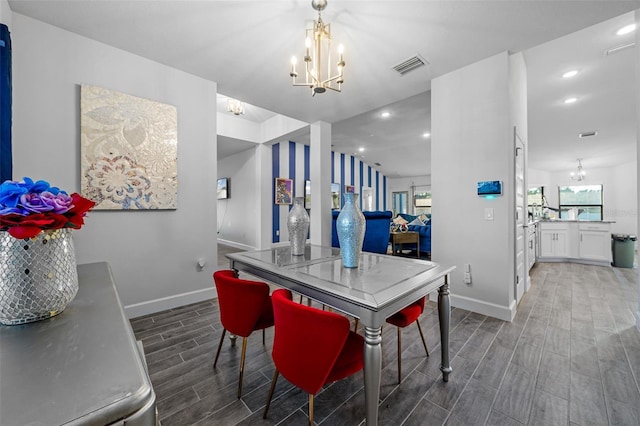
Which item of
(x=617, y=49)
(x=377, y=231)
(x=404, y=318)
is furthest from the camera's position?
(x=377, y=231)

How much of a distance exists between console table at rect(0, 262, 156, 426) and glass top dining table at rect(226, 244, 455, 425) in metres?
0.80

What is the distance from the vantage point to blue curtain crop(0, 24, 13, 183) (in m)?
1.61

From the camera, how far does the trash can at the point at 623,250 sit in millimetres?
4406

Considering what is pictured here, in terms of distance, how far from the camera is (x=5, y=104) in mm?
1666

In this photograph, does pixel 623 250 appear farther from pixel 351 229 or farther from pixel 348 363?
pixel 348 363

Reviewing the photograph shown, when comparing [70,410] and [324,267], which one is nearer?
[70,410]

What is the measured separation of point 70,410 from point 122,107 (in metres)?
2.91

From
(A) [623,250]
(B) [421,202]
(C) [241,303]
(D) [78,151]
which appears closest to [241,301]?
(C) [241,303]

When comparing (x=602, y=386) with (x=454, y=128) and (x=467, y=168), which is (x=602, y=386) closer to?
(x=467, y=168)

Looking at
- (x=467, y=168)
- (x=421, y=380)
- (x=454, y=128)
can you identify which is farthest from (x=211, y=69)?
(x=421, y=380)

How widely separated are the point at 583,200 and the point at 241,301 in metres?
12.2

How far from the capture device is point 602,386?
158cm

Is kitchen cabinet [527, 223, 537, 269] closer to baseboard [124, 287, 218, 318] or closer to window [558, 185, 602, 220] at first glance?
baseboard [124, 287, 218, 318]

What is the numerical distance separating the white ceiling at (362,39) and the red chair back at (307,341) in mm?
2242
